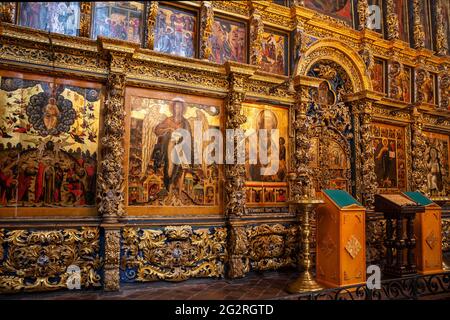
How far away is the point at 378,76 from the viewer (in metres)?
8.85

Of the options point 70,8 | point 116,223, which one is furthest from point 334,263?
point 70,8

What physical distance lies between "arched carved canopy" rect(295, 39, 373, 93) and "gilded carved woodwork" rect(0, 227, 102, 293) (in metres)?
5.79

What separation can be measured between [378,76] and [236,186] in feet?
17.8

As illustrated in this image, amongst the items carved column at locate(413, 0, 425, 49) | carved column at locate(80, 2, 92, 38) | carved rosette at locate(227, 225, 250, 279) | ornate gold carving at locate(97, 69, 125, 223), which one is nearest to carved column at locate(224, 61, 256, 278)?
carved rosette at locate(227, 225, 250, 279)

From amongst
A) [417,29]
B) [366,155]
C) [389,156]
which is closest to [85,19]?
[366,155]

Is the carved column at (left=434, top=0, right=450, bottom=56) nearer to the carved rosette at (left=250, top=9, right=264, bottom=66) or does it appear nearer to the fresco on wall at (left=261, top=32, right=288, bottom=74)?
the fresco on wall at (left=261, top=32, right=288, bottom=74)

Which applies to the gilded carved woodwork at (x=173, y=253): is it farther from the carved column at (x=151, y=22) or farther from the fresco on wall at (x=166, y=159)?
the carved column at (x=151, y=22)

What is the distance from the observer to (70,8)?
5699 millimetres

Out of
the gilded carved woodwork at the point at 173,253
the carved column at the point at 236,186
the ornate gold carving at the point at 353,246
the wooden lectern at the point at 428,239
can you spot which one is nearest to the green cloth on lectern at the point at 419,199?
the wooden lectern at the point at 428,239

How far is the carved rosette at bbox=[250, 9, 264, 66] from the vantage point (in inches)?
272

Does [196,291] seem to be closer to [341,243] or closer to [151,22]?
[341,243]
